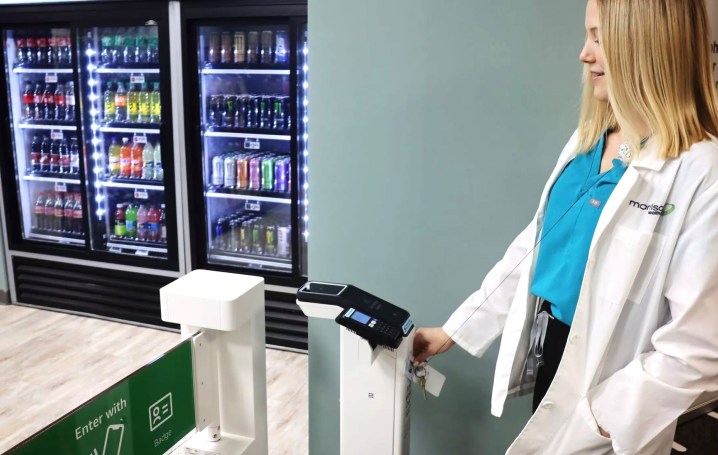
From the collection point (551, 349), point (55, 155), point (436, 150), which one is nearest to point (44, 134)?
point (55, 155)

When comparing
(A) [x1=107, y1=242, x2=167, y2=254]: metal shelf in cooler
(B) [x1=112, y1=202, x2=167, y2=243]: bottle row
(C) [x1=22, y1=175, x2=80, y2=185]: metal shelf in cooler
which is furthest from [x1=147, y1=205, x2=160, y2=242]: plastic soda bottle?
(C) [x1=22, y1=175, x2=80, y2=185]: metal shelf in cooler

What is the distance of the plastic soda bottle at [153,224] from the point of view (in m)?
4.68

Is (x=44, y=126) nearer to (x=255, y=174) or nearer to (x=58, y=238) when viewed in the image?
(x=58, y=238)

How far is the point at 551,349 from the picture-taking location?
153 centimetres

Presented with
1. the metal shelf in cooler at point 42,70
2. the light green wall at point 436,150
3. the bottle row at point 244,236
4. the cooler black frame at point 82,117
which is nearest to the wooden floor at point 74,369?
the cooler black frame at point 82,117

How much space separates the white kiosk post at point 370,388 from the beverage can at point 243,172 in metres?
2.73

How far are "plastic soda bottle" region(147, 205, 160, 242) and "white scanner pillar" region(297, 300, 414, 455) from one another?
10.6 feet

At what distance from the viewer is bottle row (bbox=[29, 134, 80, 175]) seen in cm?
479

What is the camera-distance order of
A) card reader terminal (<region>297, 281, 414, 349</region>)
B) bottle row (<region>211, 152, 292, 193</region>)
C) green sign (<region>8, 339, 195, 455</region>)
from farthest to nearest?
bottle row (<region>211, 152, 292, 193</region>)
card reader terminal (<region>297, 281, 414, 349</region>)
green sign (<region>8, 339, 195, 455</region>)

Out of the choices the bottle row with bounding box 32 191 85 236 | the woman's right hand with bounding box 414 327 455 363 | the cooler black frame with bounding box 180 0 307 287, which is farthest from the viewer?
the bottle row with bounding box 32 191 85 236

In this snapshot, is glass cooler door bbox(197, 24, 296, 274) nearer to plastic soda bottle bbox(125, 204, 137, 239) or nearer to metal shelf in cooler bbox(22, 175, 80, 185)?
plastic soda bottle bbox(125, 204, 137, 239)

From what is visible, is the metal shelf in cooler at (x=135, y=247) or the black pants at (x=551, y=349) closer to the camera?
the black pants at (x=551, y=349)

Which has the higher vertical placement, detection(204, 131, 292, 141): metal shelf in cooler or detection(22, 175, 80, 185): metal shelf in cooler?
detection(204, 131, 292, 141): metal shelf in cooler

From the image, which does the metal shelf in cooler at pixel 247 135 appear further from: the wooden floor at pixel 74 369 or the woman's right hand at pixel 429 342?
the woman's right hand at pixel 429 342
